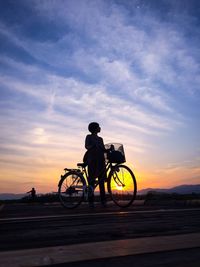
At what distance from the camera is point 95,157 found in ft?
30.5

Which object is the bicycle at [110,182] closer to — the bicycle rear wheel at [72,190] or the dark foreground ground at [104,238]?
the bicycle rear wheel at [72,190]

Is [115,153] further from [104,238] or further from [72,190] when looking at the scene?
[104,238]

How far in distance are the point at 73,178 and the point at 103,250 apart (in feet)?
22.7

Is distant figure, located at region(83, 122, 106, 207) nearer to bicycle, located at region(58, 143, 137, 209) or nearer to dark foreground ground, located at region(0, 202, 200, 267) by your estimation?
→ bicycle, located at region(58, 143, 137, 209)

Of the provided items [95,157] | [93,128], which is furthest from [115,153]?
[93,128]

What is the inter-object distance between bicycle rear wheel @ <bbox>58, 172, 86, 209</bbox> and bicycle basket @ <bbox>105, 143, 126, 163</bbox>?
866 millimetres

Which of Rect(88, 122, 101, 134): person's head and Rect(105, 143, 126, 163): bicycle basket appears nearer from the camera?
Rect(105, 143, 126, 163): bicycle basket

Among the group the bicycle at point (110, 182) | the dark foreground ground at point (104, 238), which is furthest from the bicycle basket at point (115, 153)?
the dark foreground ground at point (104, 238)

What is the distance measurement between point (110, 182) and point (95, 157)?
71 centimetres

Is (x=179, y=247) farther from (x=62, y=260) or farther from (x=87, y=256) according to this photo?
(x=62, y=260)

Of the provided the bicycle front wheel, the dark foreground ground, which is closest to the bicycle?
the bicycle front wheel

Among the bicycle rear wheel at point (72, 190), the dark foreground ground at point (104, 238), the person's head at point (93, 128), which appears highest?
the person's head at point (93, 128)

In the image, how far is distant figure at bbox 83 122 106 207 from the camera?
9.26m

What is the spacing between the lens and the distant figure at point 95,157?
9.26 m
